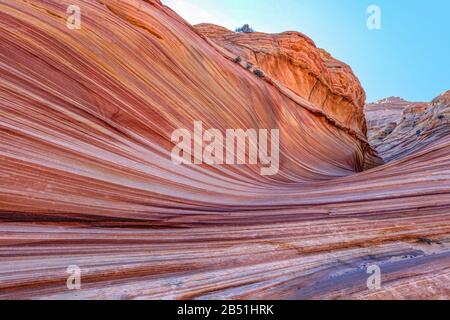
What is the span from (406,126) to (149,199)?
14022mm

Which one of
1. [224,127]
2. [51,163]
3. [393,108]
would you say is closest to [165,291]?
[51,163]

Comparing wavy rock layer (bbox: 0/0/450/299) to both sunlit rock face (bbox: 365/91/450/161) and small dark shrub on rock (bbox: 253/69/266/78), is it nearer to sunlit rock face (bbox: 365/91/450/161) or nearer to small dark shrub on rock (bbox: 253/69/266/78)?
small dark shrub on rock (bbox: 253/69/266/78)

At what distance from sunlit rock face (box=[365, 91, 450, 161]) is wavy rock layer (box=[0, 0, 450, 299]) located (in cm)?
427

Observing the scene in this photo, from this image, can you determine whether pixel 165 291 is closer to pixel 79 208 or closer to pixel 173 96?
pixel 79 208

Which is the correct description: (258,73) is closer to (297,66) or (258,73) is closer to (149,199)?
(297,66)

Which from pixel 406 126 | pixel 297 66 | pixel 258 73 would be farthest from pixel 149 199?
pixel 406 126

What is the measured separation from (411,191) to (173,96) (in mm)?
3385

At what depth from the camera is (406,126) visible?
1438 centimetres

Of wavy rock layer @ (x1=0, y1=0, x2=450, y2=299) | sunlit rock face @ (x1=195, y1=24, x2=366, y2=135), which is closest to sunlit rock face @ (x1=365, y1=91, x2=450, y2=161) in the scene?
sunlit rock face @ (x1=195, y1=24, x2=366, y2=135)

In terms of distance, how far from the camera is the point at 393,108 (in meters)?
27.5

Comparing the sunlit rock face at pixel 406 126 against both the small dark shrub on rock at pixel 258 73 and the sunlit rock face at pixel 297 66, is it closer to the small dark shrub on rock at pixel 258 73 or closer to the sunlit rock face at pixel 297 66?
the sunlit rock face at pixel 297 66

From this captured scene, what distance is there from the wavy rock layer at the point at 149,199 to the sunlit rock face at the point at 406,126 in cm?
427

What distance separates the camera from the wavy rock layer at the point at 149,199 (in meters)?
2.13

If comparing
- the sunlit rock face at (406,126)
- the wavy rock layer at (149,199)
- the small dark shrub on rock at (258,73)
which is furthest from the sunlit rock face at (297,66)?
the wavy rock layer at (149,199)
